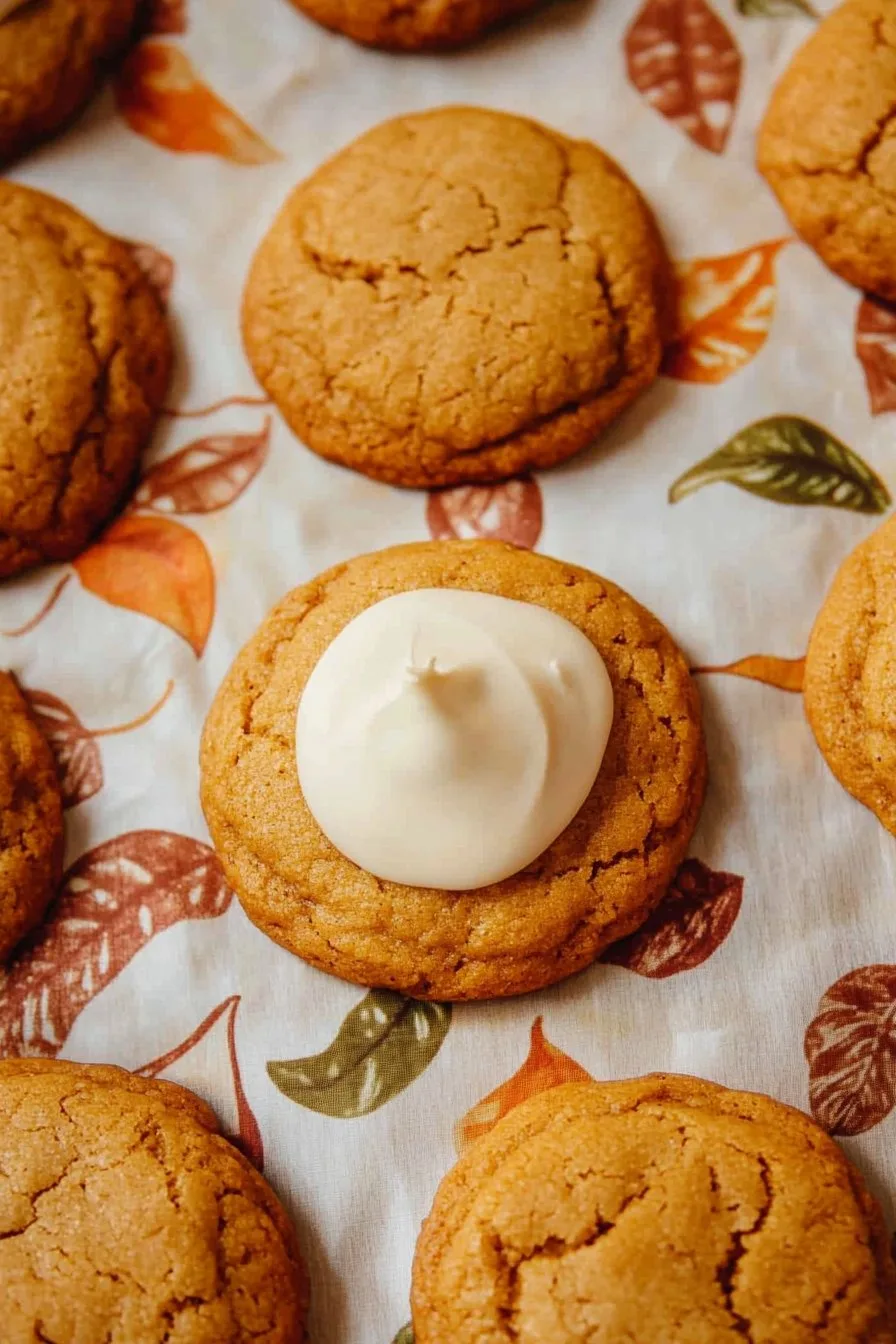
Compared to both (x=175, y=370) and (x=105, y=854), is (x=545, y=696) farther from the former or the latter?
(x=175, y=370)

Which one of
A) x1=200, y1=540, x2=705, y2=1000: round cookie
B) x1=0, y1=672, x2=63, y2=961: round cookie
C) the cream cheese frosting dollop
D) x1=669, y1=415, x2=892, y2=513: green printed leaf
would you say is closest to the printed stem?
x1=0, y1=672, x2=63, y2=961: round cookie

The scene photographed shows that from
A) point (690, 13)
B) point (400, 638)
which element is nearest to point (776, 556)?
point (400, 638)

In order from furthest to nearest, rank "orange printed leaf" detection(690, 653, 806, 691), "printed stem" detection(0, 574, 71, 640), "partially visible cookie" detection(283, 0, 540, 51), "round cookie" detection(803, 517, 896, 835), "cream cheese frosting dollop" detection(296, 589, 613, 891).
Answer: "partially visible cookie" detection(283, 0, 540, 51) → "printed stem" detection(0, 574, 71, 640) → "orange printed leaf" detection(690, 653, 806, 691) → "round cookie" detection(803, 517, 896, 835) → "cream cheese frosting dollop" detection(296, 589, 613, 891)

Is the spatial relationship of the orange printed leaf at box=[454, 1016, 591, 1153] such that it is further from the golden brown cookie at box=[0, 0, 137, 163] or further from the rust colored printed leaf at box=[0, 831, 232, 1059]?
the golden brown cookie at box=[0, 0, 137, 163]

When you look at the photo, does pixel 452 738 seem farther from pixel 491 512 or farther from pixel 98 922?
pixel 98 922

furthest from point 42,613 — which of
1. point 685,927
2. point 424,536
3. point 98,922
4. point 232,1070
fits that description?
point 685,927
